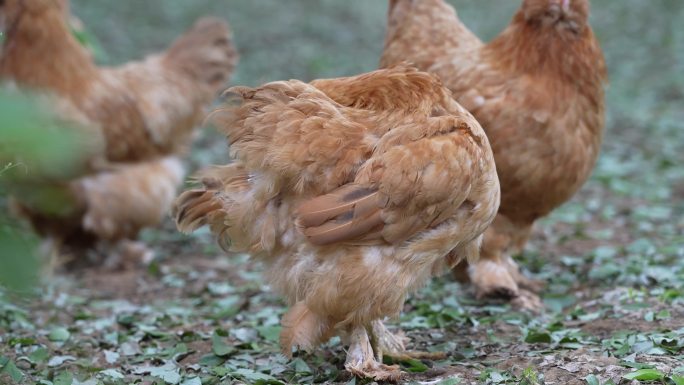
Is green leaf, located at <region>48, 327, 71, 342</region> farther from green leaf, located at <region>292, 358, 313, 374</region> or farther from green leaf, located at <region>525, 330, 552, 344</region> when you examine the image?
green leaf, located at <region>525, 330, 552, 344</region>

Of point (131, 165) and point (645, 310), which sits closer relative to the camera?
point (645, 310)

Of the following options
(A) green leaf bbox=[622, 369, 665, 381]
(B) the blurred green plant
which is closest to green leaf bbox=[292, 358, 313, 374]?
(A) green leaf bbox=[622, 369, 665, 381]

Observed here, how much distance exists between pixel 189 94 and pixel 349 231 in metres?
4.99

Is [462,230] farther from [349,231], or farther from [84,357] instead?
[84,357]

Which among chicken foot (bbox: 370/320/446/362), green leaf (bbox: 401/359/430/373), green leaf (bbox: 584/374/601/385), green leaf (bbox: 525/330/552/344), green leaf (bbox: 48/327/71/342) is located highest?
green leaf (bbox: 48/327/71/342)

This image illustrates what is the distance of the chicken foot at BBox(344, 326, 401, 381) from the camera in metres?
3.71

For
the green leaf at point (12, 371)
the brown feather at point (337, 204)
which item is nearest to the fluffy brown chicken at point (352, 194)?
the brown feather at point (337, 204)

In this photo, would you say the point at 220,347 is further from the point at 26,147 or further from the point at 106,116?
the point at 106,116

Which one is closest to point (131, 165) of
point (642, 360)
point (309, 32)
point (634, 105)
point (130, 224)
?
point (130, 224)

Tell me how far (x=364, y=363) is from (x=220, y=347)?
102cm

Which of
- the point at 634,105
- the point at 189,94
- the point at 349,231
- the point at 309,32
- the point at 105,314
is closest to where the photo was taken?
the point at 349,231

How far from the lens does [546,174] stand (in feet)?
16.7

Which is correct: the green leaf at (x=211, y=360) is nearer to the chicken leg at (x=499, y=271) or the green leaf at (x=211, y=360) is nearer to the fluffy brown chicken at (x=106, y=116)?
the chicken leg at (x=499, y=271)

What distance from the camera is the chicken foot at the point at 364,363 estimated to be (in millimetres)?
3713
